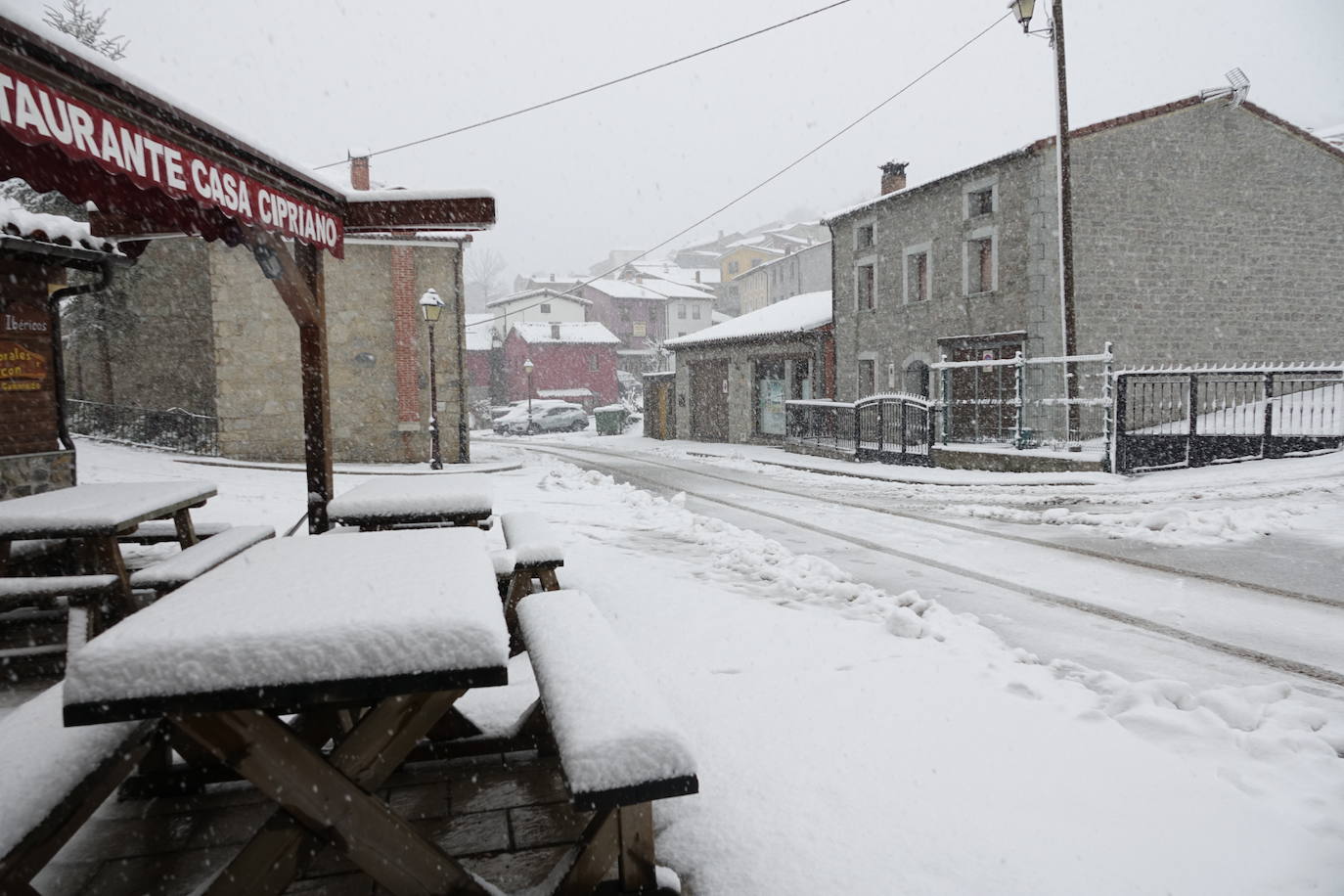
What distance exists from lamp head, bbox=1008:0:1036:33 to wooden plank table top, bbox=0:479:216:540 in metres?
15.3

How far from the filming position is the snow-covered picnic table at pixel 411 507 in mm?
4261

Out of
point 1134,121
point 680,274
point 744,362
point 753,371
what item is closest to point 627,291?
point 680,274

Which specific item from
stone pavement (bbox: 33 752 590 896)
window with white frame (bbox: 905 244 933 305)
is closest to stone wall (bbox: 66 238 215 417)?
stone pavement (bbox: 33 752 590 896)

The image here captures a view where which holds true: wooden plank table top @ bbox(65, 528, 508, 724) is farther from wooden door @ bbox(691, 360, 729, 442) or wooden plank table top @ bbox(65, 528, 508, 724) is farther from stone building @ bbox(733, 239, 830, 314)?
stone building @ bbox(733, 239, 830, 314)

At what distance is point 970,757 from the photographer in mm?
2891

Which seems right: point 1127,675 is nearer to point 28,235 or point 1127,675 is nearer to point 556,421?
point 28,235

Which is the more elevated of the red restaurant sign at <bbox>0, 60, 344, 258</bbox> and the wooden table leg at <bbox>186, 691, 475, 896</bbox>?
the red restaurant sign at <bbox>0, 60, 344, 258</bbox>

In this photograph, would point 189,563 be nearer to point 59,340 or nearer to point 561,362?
point 59,340

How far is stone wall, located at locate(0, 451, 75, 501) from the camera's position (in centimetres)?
809

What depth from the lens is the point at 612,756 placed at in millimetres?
1704

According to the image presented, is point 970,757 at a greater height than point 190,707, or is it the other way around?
point 190,707

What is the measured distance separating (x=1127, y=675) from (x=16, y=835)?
428 centimetres

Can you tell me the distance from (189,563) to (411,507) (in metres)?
1.12

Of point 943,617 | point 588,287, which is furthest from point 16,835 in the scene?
point 588,287
